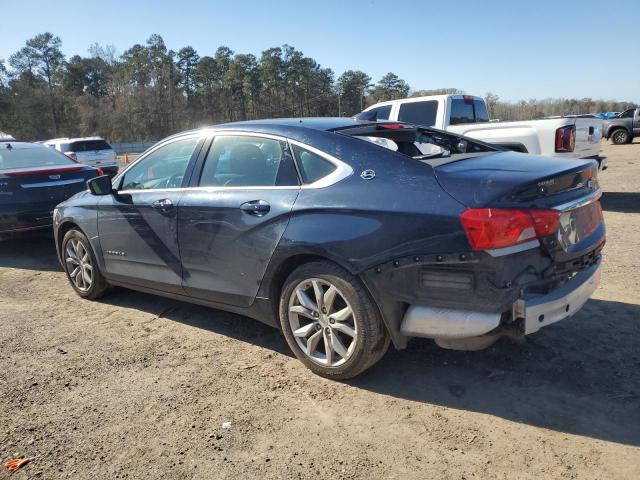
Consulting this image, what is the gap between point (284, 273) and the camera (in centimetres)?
338

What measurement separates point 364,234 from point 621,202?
8326 mm

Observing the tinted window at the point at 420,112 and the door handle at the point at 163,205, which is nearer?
the door handle at the point at 163,205

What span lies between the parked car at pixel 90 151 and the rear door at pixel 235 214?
647 inches

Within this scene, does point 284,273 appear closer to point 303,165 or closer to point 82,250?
point 303,165

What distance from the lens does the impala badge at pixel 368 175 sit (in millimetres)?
→ 2982

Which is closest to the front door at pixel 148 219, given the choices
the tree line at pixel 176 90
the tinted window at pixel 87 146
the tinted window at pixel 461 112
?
the tinted window at pixel 461 112

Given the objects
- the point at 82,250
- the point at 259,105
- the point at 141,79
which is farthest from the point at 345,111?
the point at 82,250

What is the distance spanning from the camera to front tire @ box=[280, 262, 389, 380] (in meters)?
2.98

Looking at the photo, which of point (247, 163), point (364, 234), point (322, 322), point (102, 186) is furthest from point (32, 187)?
point (364, 234)

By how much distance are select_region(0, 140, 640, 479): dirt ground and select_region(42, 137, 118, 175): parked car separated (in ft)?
52.1

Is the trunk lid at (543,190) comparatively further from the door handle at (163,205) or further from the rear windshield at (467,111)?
the rear windshield at (467,111)

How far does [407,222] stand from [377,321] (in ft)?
2.13

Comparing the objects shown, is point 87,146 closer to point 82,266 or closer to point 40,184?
point 40,184

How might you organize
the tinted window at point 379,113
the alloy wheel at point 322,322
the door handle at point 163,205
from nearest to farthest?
the alloy wheel at point 322,322 < the door handle at point 163,205 < the tinted window at point 379,113
